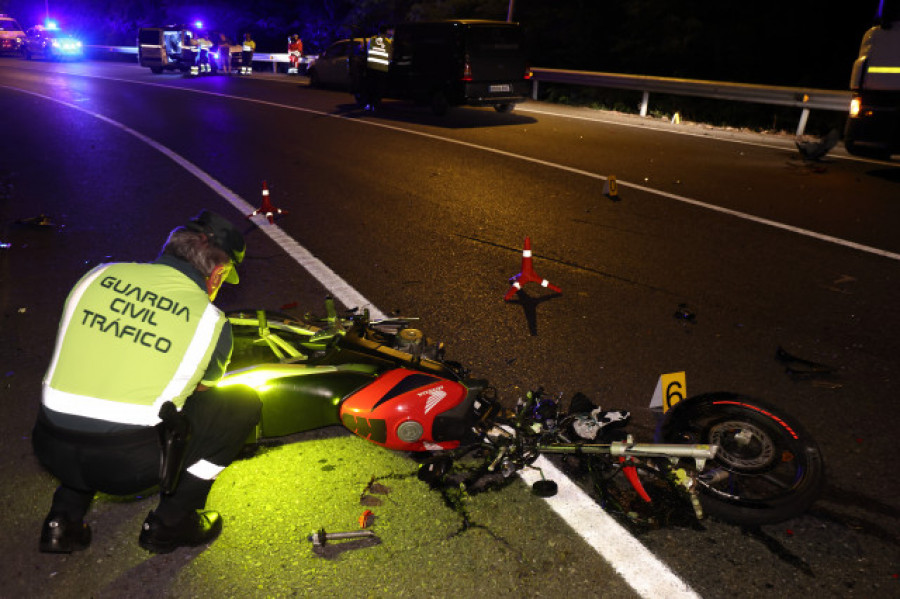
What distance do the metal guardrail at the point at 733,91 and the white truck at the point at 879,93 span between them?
370cm

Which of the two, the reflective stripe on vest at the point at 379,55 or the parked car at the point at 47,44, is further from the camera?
the parked car at the point at 47,44

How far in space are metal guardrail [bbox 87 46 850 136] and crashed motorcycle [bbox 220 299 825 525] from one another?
13.8 m

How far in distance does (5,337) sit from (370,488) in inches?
132

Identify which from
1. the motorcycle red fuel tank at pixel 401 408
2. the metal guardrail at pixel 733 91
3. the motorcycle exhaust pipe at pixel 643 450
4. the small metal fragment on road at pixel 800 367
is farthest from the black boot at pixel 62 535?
the metal guardrail at pixel 733 91

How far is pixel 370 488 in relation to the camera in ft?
11.8

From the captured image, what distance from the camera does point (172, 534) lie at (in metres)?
3.18

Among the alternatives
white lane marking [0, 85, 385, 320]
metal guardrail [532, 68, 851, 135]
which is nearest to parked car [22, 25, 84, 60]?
metal guardrail [532, 68, 851, 135]

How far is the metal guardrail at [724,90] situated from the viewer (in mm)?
15270

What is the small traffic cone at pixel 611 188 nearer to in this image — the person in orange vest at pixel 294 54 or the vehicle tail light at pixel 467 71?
the vehicle tail light at pixel 467 71

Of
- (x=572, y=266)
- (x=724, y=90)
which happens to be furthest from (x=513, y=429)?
(x=724, y=90)

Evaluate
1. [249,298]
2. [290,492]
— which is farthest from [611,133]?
[290,492]

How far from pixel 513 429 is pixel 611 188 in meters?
6.15

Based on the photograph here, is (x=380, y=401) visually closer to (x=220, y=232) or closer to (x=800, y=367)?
(x=220, y=232)

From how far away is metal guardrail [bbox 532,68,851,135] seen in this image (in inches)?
599
